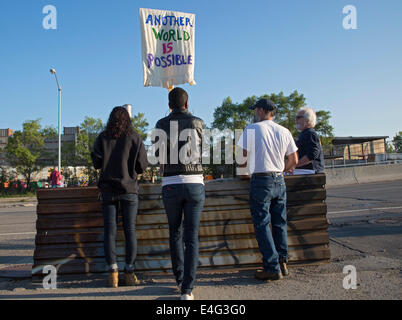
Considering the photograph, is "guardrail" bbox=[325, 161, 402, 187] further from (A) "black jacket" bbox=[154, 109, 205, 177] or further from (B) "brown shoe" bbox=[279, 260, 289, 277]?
(A) "black jacket" bbox=[154, 109, 205, 177]

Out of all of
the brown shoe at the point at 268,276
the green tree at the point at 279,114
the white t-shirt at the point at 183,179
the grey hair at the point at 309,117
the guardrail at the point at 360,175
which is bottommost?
the brown shoe at the point at 268,276

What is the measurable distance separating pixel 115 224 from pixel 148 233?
453 millimetres

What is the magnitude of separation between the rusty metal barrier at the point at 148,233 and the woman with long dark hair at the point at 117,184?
0.30 metres

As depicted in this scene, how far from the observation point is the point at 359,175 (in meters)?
21.7

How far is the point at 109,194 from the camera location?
352 cm

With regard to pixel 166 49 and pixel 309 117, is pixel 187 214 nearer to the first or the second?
pixel 309 117

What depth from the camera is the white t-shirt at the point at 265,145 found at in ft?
11.6

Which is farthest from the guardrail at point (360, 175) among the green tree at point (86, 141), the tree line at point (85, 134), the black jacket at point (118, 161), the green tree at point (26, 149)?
the green tree at point (26, 149)

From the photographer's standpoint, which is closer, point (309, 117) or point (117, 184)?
point (117, 184)

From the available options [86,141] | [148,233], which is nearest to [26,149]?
[86,141]

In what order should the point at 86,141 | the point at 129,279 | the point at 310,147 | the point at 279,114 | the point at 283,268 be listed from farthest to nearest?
the point at 279,114
the point at 86,141
the point at 310,147
the point at 283,268
the point at 129,279

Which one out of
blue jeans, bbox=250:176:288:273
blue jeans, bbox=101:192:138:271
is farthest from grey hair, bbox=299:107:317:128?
blue jeans, bbox=101:192:138:271

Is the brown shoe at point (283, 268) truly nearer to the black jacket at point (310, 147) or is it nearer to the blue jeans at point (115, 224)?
the black jacket at point (310, 147)

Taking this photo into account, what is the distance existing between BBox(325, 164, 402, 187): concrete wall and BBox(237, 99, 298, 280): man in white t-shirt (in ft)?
62.8
